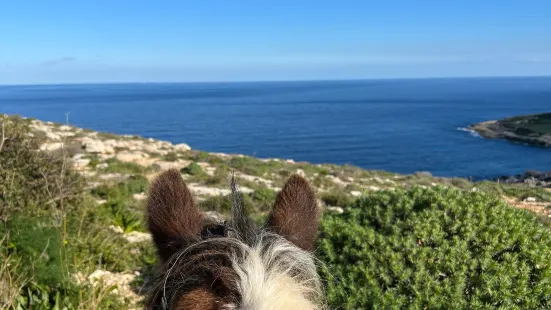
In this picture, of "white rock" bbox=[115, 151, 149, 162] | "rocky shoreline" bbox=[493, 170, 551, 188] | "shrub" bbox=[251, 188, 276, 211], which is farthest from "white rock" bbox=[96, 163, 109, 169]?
"rocky shoreline" bbox=[493, 170, 551, 188]

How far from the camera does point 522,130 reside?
3314 inches

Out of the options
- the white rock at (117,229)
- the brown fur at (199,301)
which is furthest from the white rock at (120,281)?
the brown fur at (199,301)

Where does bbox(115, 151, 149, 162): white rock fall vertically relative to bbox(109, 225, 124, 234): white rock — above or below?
below

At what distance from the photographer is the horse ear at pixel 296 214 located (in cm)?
226

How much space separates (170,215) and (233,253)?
47 cm

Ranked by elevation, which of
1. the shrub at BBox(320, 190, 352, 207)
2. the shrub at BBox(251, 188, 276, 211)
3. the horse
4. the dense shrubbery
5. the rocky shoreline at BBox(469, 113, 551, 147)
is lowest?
the rocky shoreline at BBox(469, 113, 551, 147)

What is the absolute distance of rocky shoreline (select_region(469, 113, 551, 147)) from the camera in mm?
76375

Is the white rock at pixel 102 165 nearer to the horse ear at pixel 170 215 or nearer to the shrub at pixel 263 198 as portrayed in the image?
the shrub at pixel 263 198

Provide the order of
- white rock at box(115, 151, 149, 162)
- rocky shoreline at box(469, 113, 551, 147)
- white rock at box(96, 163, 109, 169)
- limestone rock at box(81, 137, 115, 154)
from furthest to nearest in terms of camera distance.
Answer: rocky shoreline at box(469, 113, 551, 147) < limestone rock at box(81, 137, 115, 154) < white rock at box(115, 151, 149, 162) < white rock at box(96, 163, 109, 169)

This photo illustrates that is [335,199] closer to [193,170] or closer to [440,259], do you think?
[193,170]

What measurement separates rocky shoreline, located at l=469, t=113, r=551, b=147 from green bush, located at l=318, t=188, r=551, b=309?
78.9m

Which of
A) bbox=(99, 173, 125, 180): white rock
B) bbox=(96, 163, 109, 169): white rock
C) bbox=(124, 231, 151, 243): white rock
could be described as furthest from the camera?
bbox=(96, 163, 109, 169): white rock

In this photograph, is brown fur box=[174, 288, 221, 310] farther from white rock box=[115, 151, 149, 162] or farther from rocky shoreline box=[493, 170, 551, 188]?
rocky shoreline box=[493, 170, 551, 188]

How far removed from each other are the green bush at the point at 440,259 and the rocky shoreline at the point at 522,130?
259ft
